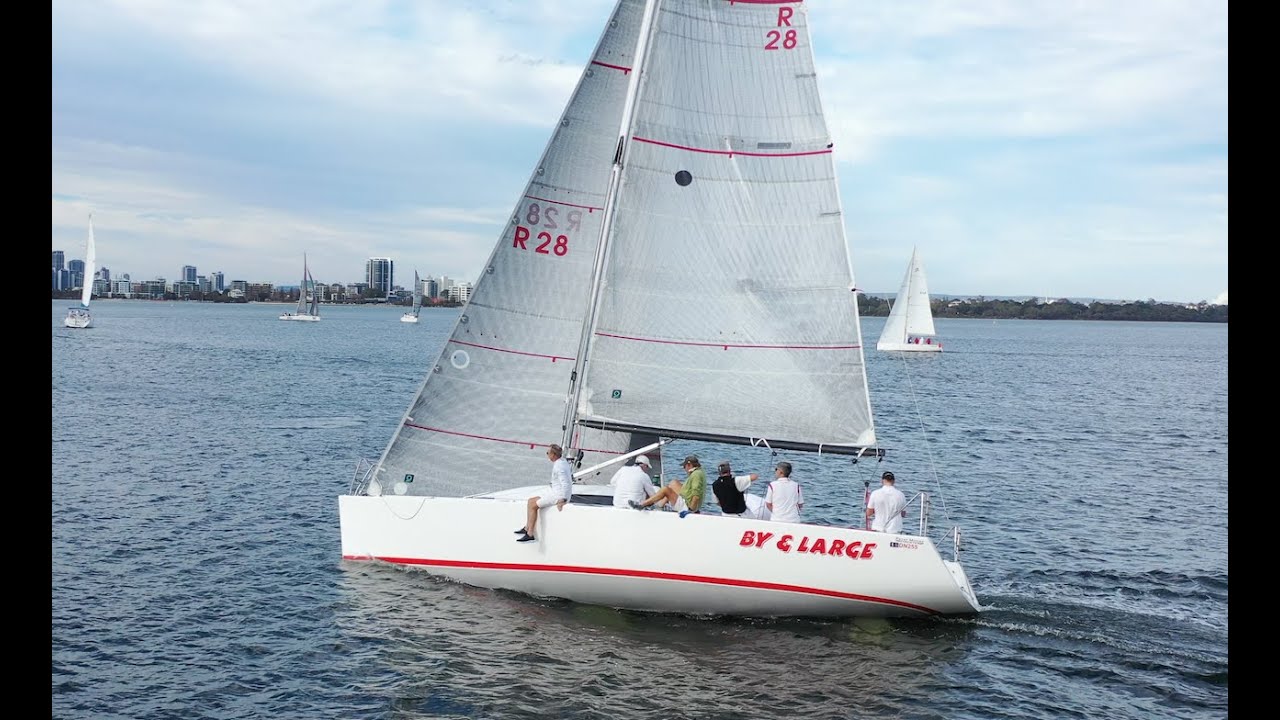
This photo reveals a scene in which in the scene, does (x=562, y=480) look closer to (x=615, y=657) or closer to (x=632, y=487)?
(x=632, y=487)

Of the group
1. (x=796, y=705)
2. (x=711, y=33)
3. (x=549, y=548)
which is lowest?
(x=796, y=705)

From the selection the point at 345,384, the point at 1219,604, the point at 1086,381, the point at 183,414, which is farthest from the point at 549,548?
the point at 1086,381

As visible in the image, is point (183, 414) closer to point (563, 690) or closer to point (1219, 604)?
point (563, 690)

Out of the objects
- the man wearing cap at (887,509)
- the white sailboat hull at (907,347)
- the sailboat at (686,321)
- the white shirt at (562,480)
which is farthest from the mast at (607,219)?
the white sailboat hull at (907,347)

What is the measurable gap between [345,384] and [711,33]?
141 feet

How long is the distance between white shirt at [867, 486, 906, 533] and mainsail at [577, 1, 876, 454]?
852 millimetres

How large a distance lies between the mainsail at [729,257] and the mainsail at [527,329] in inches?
49.4

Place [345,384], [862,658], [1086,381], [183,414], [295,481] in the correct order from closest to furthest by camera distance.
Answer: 1. [862,658]
2. [295,481]
3. [183,414]
4. [345,384]
5. [1086,381]

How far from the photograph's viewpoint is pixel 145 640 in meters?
14.1

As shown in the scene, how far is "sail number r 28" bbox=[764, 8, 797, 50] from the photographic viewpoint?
15039 mm

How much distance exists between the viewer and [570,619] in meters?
15.1

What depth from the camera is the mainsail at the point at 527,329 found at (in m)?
16.7

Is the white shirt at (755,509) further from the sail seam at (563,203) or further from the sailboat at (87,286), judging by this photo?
the sailboat at (87,286)

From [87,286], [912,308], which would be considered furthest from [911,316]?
[87,286]
